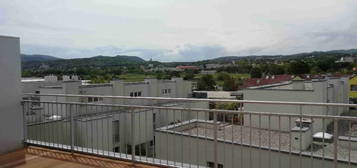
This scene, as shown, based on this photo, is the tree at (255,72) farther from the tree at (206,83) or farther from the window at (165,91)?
the window at (165,91)

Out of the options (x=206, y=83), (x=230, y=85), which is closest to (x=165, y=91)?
(x=230, y=85)

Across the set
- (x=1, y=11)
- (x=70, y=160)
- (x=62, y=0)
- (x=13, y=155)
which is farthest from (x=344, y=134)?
(x=62, y=0)

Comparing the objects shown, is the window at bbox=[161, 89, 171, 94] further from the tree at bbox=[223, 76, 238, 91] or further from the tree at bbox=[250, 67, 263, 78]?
the tree at bbox=[250, 67, 263, 78]

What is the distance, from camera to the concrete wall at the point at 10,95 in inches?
214

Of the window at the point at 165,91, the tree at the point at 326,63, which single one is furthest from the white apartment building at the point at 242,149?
the tree at the point at 326,63

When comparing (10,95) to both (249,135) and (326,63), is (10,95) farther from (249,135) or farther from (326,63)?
(326,63)

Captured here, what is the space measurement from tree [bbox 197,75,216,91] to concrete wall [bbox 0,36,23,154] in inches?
2344

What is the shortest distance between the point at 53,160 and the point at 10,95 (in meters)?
1.54

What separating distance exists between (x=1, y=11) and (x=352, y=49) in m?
75.9

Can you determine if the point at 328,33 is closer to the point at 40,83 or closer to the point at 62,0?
the point at 40,83

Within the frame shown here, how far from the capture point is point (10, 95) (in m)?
5.66

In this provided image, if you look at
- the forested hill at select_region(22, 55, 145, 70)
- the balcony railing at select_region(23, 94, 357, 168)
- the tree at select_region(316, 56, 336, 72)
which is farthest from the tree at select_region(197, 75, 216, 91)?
the balcony railing at select_region(23, 94, 357, 168)

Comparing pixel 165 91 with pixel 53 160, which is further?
pixel 165 91

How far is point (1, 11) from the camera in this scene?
661 centimetres
